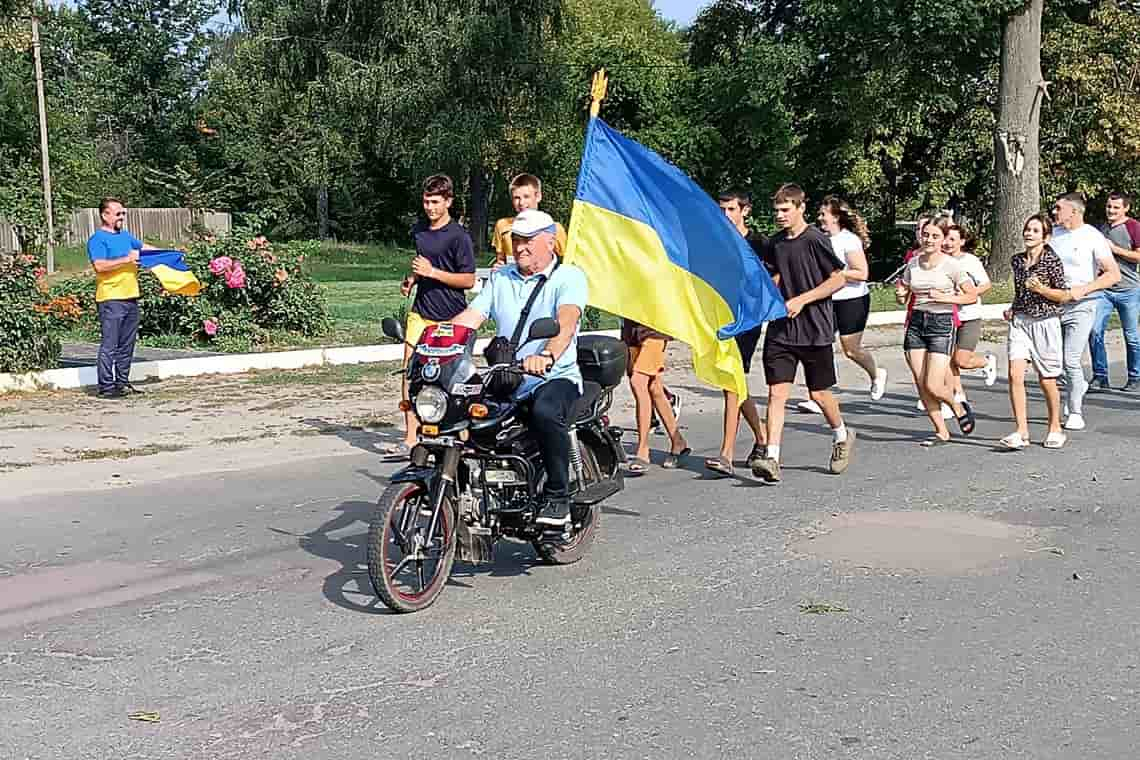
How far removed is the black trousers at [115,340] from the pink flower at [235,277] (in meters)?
3.64

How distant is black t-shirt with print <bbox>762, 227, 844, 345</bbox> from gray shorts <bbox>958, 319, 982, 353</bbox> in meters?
3.22

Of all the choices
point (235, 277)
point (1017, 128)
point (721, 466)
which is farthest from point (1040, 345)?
point (1017, 128)

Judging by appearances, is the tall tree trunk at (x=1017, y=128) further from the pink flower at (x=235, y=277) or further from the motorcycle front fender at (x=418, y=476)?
the motorcycle front fender at (x=418, y=476)

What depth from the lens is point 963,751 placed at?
→ 4641 mm

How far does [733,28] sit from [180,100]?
97.0 ft

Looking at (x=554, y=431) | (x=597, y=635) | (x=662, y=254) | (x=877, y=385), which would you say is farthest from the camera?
(x=877, y=385)

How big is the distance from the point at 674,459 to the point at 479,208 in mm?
42483

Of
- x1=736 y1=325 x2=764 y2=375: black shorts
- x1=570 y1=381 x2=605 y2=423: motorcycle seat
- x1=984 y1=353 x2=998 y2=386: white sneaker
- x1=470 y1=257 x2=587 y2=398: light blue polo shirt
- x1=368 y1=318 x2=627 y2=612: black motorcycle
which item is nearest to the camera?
x1=368 y1=318 x2=627 y2=612: black motorcycle

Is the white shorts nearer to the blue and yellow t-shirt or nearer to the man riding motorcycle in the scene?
the man riding motorcycle

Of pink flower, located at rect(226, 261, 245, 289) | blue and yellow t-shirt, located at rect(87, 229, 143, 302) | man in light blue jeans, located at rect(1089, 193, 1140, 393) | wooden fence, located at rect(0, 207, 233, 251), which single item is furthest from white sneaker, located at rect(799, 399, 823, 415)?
wooden fence, located at rect(0, 207, 233, 251)

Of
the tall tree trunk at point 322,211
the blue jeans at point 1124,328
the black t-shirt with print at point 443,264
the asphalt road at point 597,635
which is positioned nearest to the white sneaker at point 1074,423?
the asphalt road at point 597,635

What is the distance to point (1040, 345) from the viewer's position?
10.9m

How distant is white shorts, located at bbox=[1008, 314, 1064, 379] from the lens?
10875 mm

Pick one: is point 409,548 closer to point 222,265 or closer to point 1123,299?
point 1123,299
